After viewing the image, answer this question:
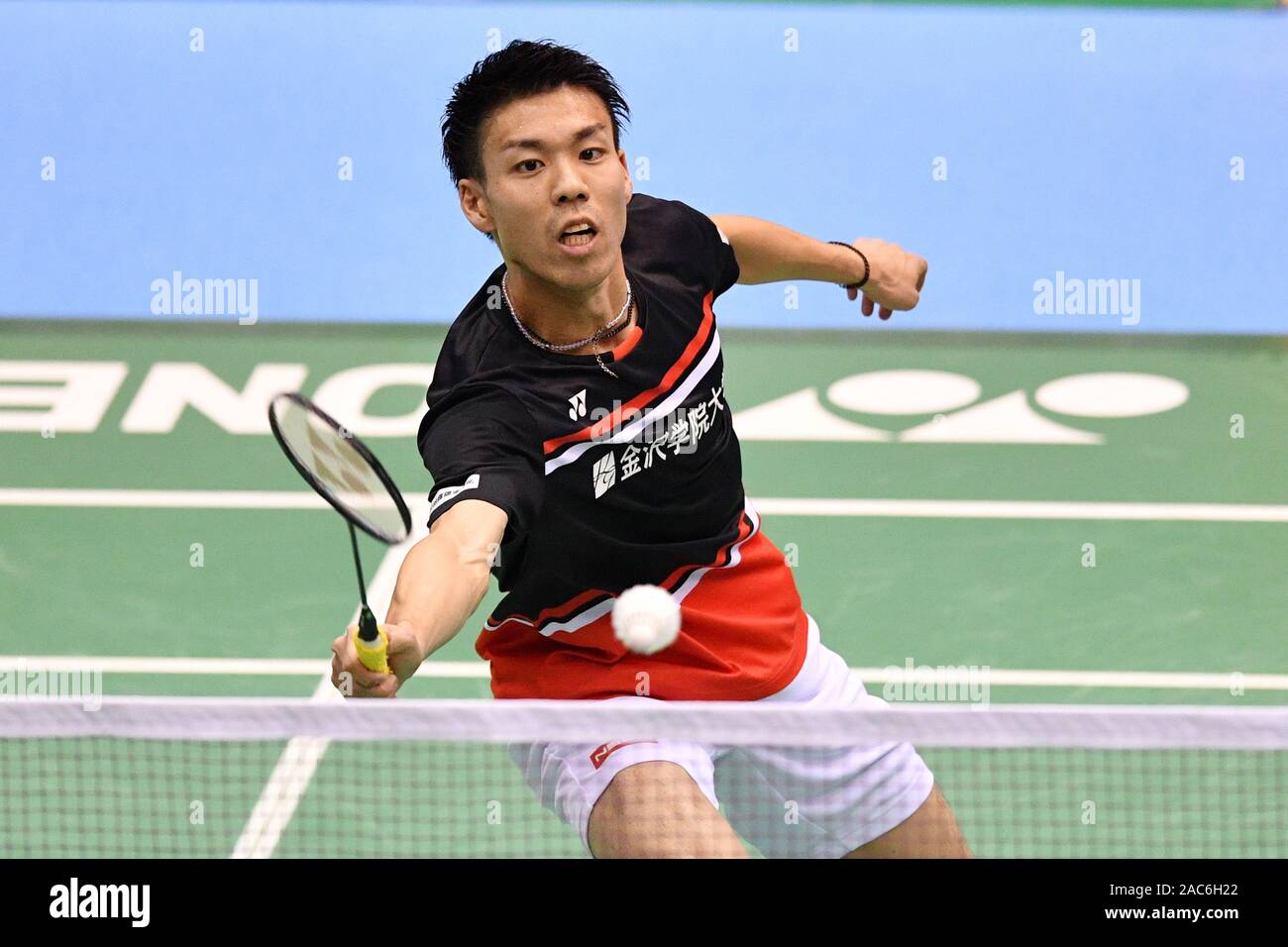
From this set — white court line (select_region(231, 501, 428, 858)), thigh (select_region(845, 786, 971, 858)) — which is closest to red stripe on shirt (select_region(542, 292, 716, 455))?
thigh (select_region(845, 786, 971, 858))

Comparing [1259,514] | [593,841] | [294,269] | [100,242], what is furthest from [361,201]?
[593,841]

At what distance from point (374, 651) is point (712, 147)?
7991mm

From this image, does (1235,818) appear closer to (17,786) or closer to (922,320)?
(17,786)

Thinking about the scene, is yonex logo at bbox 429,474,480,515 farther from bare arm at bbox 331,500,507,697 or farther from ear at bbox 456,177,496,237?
ear at bbox 456,177,496,237

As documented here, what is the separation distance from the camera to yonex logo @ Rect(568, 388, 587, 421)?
435cm

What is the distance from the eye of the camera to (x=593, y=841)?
4.29 m

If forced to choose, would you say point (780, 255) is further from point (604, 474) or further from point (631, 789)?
point (631, 789)

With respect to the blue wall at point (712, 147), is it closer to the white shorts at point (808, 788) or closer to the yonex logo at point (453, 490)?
the white shorts at point (808, 788)

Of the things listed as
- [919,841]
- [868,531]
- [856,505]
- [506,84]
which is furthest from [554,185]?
[856,505]

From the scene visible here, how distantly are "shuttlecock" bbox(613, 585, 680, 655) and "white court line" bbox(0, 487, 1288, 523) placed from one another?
4.61 metres

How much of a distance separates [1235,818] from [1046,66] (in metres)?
6.51

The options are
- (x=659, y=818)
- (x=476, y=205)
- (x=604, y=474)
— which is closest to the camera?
(x=659, y=818)

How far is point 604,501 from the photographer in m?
4.44

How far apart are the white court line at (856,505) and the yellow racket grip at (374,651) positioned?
16.7 feet
